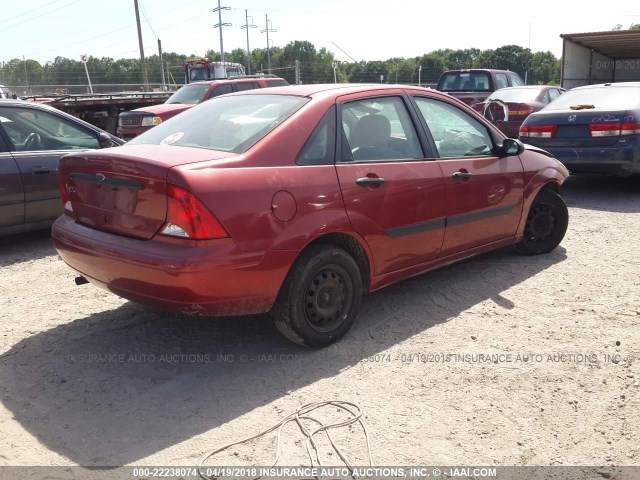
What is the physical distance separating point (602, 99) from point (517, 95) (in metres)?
4.11

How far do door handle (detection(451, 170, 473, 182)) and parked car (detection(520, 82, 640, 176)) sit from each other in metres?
4.43

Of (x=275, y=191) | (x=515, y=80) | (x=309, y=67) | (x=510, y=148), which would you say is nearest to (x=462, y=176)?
(x=510, y=148)

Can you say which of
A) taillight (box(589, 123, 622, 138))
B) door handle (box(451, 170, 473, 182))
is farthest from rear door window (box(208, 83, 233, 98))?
door handle (box(451, 170, 473, 182))

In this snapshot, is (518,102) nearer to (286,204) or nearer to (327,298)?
(327,298)

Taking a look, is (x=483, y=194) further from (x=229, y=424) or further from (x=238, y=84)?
(x=238, y=84)

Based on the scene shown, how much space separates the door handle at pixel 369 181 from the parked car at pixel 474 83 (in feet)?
38.6

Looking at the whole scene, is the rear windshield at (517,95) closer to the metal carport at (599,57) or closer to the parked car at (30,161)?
the metal carport at (599,57)

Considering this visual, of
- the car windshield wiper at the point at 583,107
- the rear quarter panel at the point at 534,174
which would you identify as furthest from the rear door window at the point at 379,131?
the car windshield wiper at the point at 583,107

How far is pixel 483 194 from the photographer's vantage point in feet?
15.7

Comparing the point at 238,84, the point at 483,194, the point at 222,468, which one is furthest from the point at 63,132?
the point at 238,84

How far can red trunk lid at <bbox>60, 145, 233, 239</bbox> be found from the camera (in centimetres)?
333

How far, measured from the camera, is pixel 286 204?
3.48 m

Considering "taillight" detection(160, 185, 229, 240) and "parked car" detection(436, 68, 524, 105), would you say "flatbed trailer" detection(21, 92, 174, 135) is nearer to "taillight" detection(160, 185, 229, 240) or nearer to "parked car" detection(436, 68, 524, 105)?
"parked car" detection(436, 68, 524, 105)

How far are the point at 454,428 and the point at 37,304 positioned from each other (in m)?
3.33
